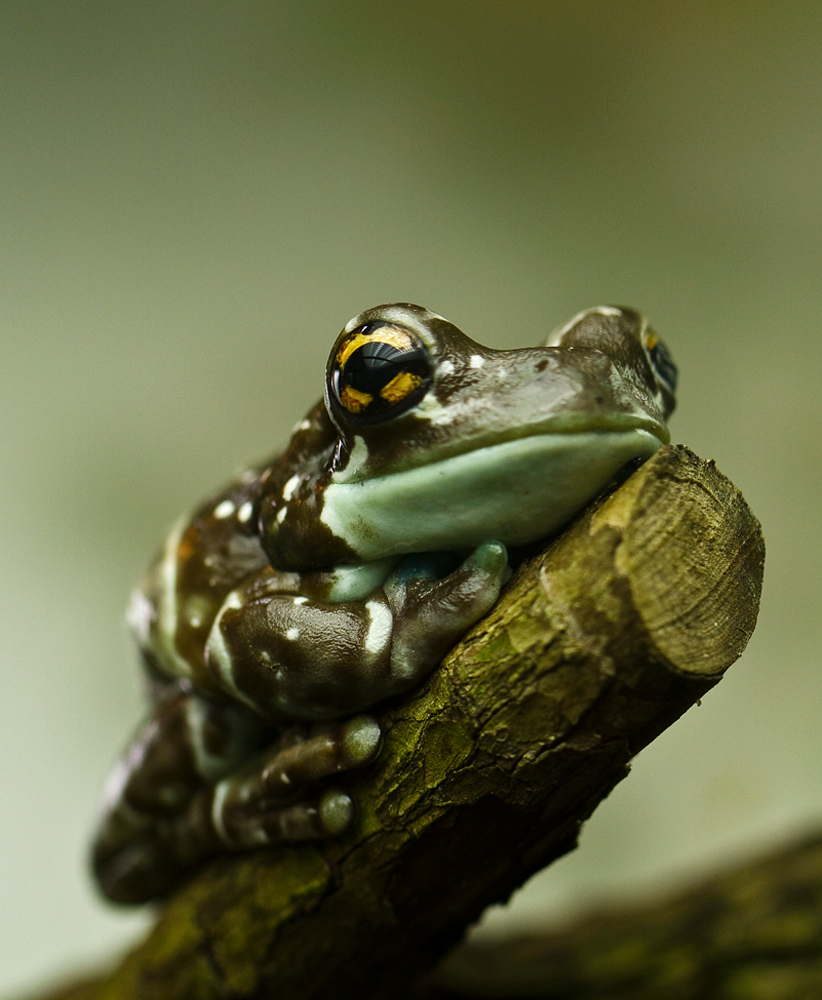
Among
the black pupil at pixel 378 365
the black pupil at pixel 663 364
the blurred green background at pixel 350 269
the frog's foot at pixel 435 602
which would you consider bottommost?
the frog's foot at pixel 435 602

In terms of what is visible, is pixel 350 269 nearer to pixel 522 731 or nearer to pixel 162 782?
pixel 162 782

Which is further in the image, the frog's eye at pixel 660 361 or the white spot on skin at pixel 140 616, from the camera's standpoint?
the white spot on skin at pixel 140 616

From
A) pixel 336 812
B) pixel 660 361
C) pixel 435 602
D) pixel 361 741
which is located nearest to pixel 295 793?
pixel 336 812

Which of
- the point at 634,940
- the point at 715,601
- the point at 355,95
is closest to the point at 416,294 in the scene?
the point at 355,95

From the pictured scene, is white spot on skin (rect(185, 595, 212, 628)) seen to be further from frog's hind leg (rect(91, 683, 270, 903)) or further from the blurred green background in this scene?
the blurred green background

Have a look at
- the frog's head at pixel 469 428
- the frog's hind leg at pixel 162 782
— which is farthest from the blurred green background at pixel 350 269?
the frog's head at pixel 469 428

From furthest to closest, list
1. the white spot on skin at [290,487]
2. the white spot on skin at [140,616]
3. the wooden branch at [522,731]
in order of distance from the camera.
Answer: the white spot on skin at [140,616] → the white spot on skin at [290,487] → the wooden branch at [522,731]

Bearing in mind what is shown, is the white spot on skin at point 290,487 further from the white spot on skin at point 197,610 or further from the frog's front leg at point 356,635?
the white spot on skin at point 197,610
